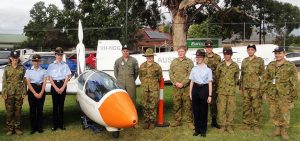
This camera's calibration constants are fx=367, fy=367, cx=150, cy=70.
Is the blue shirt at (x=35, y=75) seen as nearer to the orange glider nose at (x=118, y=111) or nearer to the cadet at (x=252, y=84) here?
the orange glider nose at (x=118, y=111)

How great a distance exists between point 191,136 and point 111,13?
91.5 feet

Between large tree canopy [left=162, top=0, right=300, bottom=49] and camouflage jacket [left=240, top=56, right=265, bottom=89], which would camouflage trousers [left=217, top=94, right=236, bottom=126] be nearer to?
camouflage jacket [left=240, top=56, right=265, bottom=89]

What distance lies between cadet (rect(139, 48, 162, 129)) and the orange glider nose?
1.23 metres

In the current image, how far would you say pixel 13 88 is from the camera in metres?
7.71

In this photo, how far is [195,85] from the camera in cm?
740

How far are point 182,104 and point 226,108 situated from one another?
996 mm

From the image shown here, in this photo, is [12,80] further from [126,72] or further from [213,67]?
[213,67]

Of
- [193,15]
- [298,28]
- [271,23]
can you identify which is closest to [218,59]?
[193,15]

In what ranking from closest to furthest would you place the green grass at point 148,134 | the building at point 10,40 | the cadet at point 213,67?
the green grass at point 148,134 < the cadet at point 213,67 < the building at point 10,40

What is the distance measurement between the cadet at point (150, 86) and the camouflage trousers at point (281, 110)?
8.03 ft

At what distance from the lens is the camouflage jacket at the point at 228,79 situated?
7609 millimetres

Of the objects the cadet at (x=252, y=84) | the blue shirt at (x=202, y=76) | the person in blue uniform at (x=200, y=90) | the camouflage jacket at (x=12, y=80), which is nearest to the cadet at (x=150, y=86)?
the person in blue uniform at (x=200, y=90)

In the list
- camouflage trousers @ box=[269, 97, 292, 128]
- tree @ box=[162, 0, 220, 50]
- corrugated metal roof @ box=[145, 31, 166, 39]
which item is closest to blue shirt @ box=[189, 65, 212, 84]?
camouflage trousers @ box=[269, 97, 292, 128]

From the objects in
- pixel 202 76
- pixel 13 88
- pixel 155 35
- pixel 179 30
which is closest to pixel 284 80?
pixel 202 76
